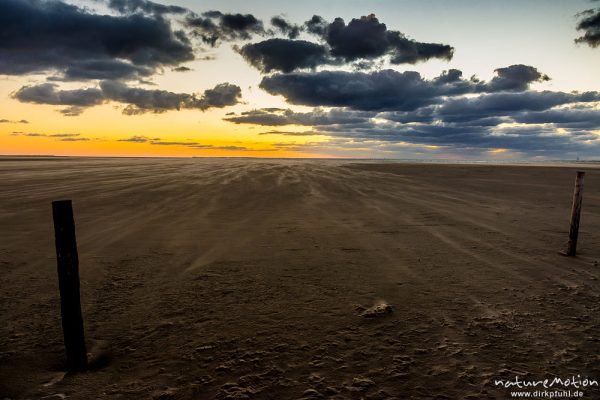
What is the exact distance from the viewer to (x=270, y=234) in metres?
9.25

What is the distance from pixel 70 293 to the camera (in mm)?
3711

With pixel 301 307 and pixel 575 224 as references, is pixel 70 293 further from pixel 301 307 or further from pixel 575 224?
pixel 575 224

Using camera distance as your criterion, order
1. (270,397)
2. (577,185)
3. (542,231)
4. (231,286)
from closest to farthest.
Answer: (270,397) < (231,286) < (577,185) < (542,231)

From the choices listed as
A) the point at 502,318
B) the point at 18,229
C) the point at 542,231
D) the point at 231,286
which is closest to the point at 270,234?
the point at 231,286

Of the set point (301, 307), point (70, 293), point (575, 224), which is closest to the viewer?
point (70, 293)

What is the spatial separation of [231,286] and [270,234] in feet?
11.3

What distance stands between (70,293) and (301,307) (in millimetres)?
2739

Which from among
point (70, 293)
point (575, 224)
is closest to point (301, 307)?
point (70, 293)

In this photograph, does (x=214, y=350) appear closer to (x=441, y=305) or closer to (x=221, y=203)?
(x=441, y=305)

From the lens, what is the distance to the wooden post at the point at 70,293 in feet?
12.0

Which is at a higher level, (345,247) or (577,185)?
(577,185)

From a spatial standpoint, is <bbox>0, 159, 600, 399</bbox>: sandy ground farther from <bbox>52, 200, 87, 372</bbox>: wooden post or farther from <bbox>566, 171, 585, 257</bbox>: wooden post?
<bbox>566, 171, 585, 257</bbox>: wooden post

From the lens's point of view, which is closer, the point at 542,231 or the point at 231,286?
the point at 231,286

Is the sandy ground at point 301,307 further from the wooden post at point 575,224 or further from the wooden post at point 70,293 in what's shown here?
the wooden post at point 575,224
